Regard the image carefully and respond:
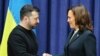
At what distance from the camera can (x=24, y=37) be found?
2.66 metres

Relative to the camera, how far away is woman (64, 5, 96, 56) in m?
2.53

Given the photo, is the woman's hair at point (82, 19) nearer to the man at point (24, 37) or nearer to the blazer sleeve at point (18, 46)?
the man at point (24, 37)

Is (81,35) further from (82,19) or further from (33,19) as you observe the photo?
(33,19)

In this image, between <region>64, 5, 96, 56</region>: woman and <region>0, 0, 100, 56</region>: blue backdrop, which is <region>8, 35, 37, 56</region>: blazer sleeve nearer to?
<region>64, 5, 96, 56</region>: woman

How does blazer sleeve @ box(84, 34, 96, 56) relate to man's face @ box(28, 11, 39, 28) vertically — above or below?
below

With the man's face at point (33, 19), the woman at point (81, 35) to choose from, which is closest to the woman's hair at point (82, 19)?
the woman at point (81, 35)

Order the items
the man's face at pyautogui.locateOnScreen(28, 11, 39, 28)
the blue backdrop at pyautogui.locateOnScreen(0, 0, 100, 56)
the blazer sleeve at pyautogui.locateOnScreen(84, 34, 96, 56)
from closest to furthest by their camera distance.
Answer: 1. the blazer sleeve at pyautogui.locateOnScreen(84, 34, 96, 56)
2. the man's face at pyautogui.locateOnScreen(28, 11, 39, 28)
3. the blue backdrop at pyautogui.locateOnScreen(0, 0, 100, 56)

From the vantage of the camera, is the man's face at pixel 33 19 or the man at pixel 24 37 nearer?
the man at pixel 24 37

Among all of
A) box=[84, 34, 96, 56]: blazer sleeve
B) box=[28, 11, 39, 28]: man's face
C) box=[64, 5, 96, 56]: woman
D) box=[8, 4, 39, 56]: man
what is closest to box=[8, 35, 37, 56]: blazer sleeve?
box=[8, 4, 39, 56]: man

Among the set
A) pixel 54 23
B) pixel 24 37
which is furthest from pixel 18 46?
pixel 54 23

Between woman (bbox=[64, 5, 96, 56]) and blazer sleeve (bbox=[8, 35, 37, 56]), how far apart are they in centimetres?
45

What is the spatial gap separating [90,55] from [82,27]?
288 millimetres

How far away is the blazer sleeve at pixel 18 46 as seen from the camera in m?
2.59

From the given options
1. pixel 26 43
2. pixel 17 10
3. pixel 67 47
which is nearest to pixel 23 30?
pixel 26 43
